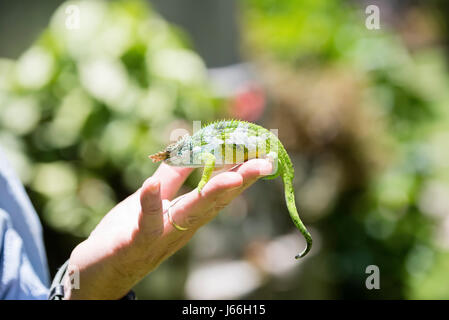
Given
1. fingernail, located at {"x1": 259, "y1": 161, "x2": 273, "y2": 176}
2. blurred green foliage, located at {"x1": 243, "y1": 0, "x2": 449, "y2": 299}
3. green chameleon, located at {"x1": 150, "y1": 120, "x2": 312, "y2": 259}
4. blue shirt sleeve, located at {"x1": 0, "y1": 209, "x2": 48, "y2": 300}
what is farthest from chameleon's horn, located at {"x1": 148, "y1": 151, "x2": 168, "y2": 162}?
blurred green foliage, located at {"x1": 243, "y1": 0, "x2": 449, "y2": 299}

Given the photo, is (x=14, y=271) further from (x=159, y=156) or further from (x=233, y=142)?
(x=233, y=142)

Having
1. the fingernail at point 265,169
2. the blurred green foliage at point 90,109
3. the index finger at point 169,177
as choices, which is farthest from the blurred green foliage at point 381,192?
the fingernail at point 265,169

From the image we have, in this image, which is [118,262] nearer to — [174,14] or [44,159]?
[44,159]

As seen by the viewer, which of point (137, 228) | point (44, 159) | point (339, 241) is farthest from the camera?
point (339, 241)

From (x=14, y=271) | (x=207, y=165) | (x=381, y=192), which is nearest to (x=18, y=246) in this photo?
(x=14, y=271)

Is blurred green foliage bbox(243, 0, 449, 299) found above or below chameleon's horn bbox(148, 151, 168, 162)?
above

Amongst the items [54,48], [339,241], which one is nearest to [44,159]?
[54,48]

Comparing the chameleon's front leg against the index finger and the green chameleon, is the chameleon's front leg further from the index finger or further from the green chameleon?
the index finger
